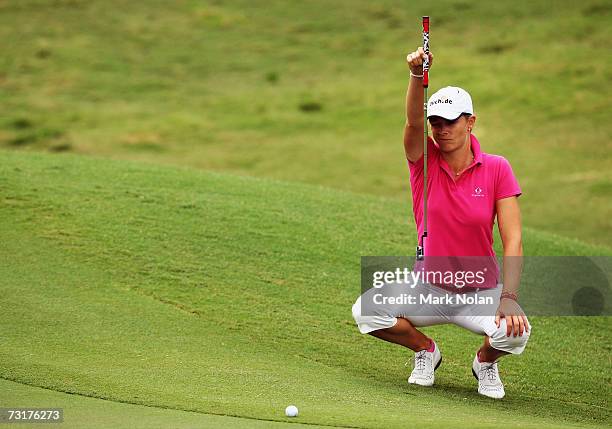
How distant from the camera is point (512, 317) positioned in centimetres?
589

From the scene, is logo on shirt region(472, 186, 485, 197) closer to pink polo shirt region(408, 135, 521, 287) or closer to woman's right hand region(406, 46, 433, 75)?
pink polo shirt region(408, 135, 521, 287)

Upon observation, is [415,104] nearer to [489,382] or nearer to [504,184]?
[504,184]

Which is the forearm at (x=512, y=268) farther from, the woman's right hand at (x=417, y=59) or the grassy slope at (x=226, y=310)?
the woman's right hand at (x=417, y=59)

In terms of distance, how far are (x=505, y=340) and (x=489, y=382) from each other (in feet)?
1.32

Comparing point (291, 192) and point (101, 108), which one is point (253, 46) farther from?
point (291, 192)

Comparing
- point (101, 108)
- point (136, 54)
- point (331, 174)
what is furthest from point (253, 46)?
point (331, 174)

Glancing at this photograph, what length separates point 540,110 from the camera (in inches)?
871

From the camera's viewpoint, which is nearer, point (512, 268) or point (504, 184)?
point (512, 268)

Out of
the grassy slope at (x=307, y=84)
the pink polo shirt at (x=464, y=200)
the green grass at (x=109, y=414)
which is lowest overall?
the green grass at (x=109, y=414)

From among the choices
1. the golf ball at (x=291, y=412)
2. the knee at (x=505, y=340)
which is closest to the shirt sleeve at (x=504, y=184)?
the knee at (x=505, y=340)

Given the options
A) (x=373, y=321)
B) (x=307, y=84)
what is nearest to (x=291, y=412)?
(x=373, y=321)

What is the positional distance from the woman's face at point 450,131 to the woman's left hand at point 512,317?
3.07 feet

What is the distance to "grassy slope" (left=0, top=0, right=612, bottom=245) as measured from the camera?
20.1m

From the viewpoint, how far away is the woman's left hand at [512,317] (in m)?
5.89
